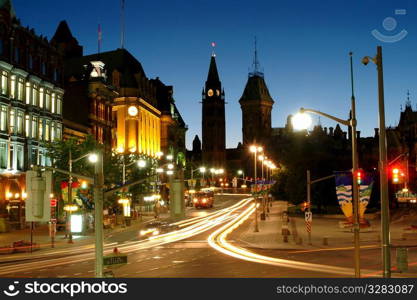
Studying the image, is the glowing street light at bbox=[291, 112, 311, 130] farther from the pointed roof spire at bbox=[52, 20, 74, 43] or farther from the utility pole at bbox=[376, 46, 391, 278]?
the pointed roof spire at bbox=[52, 20, 74, 43]

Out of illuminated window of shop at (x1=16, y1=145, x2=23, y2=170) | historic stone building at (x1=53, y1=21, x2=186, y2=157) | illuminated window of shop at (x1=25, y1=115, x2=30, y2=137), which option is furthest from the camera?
historic stone building at (x1=53, y1=21, x2=186, y2=157)

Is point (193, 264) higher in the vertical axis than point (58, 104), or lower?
lower

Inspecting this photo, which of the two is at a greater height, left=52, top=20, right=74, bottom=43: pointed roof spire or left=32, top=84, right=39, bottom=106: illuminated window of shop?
left=52, top=20, right=74, bottom=43: pointed roof spire

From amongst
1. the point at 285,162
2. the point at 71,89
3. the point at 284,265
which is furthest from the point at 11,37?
the point at 285,162

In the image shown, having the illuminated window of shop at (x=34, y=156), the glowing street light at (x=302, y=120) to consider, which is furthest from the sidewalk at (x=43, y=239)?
the glowing street light at (x=302, y=120)

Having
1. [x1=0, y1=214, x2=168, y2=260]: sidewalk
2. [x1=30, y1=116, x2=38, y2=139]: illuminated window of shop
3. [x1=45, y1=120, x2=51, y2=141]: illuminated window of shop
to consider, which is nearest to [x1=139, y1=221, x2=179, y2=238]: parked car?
[x1=0, y1=214, x2=168, y2=260]: sidewalk

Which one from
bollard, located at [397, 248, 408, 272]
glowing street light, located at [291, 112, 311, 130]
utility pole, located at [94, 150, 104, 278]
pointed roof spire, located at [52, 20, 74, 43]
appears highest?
pointed roof spire, located at [52, 20, 74, 43]

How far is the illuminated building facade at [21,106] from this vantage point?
191ft

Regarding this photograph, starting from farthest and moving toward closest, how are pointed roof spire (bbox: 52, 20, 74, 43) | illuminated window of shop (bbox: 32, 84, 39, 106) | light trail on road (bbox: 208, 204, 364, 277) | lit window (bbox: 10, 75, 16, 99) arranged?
pointed roof spire (bbox: 52, 20, 74, 43)
illuminated window of shop (bbox: 32, 84, 39, 106)
lit window (bbox: 10, 75, 16, 99)
light trail on road (bbox: 208, 204, 364, 277)

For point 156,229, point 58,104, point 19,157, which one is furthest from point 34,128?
point 156,229

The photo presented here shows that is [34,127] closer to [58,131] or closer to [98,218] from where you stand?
[58,131]

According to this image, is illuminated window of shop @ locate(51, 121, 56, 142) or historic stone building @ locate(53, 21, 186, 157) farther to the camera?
historic stone building @ locate(53, 21, 186, 157)

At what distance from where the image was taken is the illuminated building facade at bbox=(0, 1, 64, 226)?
191 feet

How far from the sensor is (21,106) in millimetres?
61625
